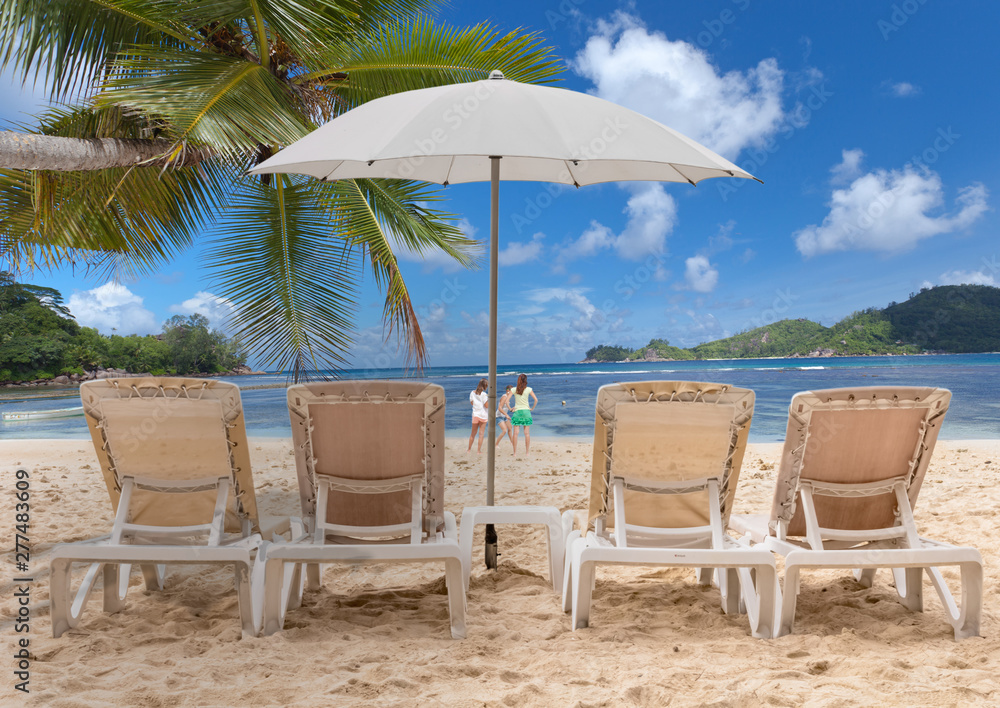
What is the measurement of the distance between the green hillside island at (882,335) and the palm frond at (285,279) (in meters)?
41.9

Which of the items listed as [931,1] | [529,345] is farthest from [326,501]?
[931,1]

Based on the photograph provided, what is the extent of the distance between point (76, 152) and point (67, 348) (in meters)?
32.7

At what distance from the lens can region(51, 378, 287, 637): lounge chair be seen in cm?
246

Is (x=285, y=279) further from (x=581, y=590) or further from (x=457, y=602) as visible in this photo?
(x=581, y=590)

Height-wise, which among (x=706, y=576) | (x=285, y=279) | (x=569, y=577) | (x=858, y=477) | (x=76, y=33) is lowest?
(x=706, y=576)

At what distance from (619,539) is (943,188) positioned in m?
64.3

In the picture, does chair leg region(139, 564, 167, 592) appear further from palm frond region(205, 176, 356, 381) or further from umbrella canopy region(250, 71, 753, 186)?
palm frond region(205, 176, 356, 381)

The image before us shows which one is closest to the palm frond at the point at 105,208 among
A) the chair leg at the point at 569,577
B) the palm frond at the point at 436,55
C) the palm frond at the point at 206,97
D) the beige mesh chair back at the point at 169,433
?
the palm frond at the point at 206,97

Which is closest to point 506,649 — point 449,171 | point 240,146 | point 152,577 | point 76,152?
point 152,577

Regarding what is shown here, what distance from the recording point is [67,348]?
31250 millimetres

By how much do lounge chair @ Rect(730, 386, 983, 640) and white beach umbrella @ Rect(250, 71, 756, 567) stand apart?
3.63ft

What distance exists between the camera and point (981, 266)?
171 ft

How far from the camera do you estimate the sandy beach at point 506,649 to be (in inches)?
Result: 76.3

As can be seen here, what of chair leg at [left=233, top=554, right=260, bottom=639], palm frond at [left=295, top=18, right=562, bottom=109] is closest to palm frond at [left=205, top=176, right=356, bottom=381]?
palm frond at [left=295, top=18, right=562, bottom=109]
